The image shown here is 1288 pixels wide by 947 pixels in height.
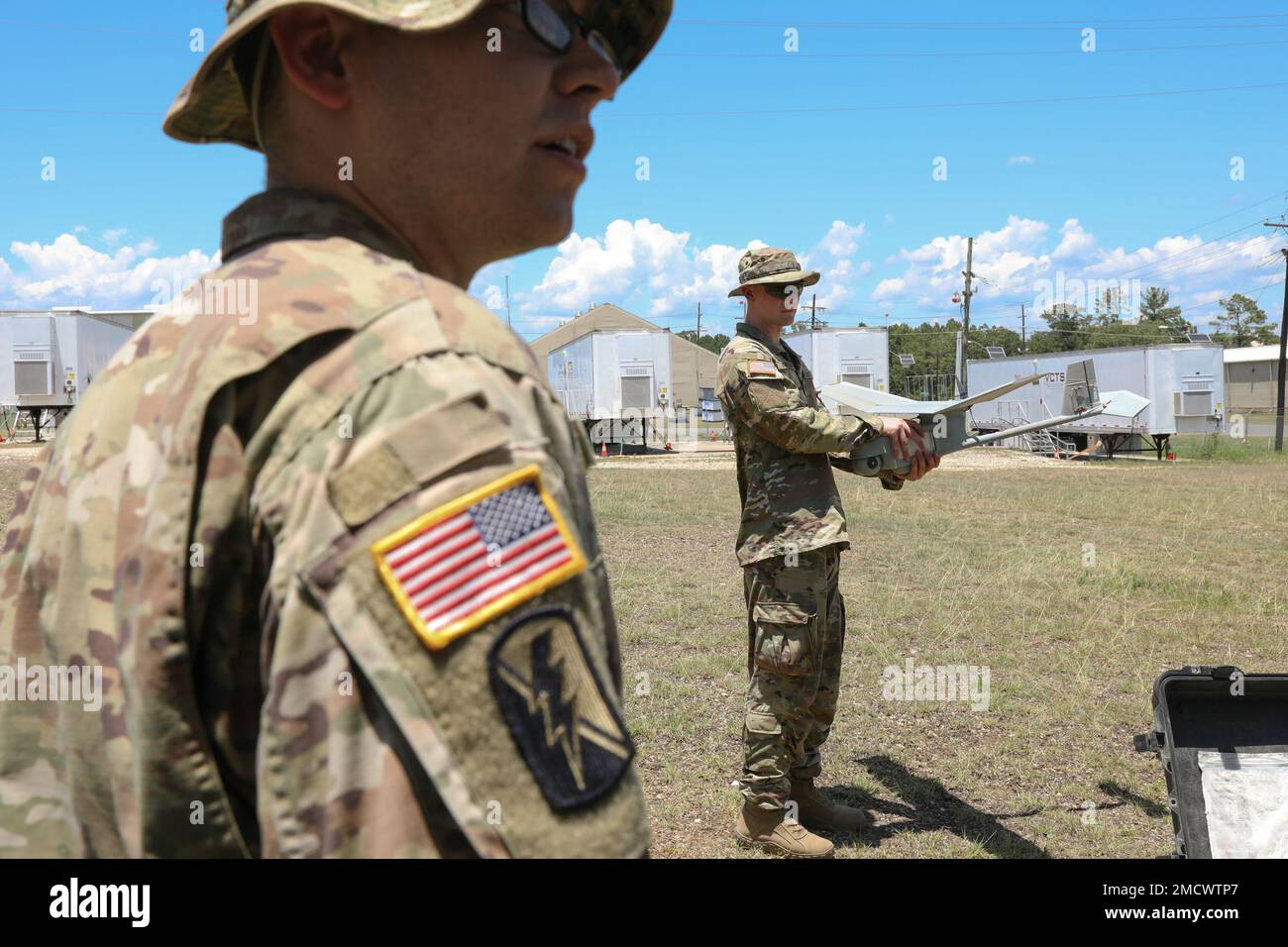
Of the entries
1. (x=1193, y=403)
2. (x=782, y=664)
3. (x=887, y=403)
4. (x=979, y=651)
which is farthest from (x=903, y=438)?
(x=1193, y=403)

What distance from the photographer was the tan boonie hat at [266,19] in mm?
908

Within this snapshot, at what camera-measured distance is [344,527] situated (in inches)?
30.1

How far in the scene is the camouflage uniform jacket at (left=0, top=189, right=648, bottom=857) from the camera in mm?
754

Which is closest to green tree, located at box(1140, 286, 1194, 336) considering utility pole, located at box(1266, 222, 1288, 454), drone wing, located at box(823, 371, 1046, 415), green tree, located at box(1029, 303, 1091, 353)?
green tree, located at box(1029, 303, 1091, 353)

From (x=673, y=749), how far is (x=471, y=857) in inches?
190

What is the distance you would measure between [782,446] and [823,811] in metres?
1.76

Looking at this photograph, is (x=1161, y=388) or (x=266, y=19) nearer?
(x=266, y=19)

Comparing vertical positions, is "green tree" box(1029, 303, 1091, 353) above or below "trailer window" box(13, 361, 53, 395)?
above

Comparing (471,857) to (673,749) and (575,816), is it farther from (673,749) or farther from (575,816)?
(673,749)

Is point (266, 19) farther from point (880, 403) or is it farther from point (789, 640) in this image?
point (880, 403)

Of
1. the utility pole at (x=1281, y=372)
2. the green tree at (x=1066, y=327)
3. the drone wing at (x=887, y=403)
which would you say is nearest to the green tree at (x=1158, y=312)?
the green tree at (x=1066, y=327)

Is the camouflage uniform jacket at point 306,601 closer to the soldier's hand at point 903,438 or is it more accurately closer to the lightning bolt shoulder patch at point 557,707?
the lightning bolt shoulder patch at point 557,707

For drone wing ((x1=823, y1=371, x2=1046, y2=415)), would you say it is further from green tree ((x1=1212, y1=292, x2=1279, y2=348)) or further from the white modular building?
green tree ((x1=1212, y1=292, x2=1279, y2=348))

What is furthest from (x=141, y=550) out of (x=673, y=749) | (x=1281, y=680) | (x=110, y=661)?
(x=673, y=749)
